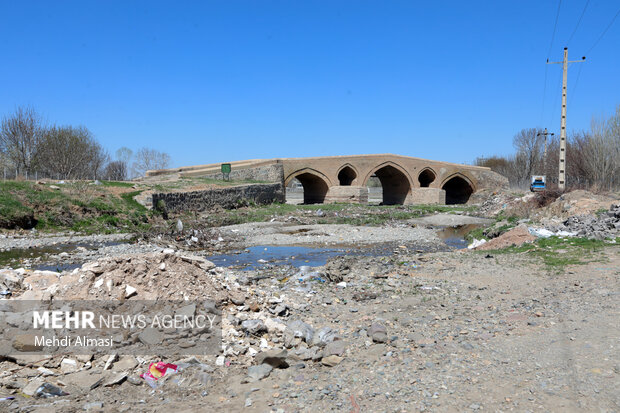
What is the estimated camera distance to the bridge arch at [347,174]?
133 feet

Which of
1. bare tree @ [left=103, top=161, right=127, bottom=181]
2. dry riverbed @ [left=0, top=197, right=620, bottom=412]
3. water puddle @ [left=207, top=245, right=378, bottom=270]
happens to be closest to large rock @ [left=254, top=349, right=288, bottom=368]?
dry riverbed @ [left=0, top=197, right=620, bottom=412]

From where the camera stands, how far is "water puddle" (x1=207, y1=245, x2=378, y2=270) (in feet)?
40.7

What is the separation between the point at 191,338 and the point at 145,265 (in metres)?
1.37

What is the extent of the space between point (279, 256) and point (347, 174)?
30.3 meters

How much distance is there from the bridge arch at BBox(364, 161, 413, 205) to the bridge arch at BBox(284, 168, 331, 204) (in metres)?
4.03

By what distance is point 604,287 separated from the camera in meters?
7.35

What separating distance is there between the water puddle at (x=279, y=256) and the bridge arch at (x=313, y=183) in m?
23.0

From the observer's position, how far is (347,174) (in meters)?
43.3

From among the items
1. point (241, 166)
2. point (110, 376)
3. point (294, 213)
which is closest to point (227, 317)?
point (110, 376)

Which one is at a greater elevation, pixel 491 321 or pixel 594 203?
pixel 594 203

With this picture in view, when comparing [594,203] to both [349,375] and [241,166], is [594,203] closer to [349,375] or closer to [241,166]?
[349,375]

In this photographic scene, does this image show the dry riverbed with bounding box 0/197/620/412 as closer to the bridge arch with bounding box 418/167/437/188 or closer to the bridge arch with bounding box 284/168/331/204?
the bridge arch with bounding box 284/168/331/204

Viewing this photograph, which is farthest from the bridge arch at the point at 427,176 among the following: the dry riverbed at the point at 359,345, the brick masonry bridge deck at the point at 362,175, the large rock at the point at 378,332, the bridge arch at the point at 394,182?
the large rock at the point at 378,332

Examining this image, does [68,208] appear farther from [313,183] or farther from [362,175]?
[362,175]
